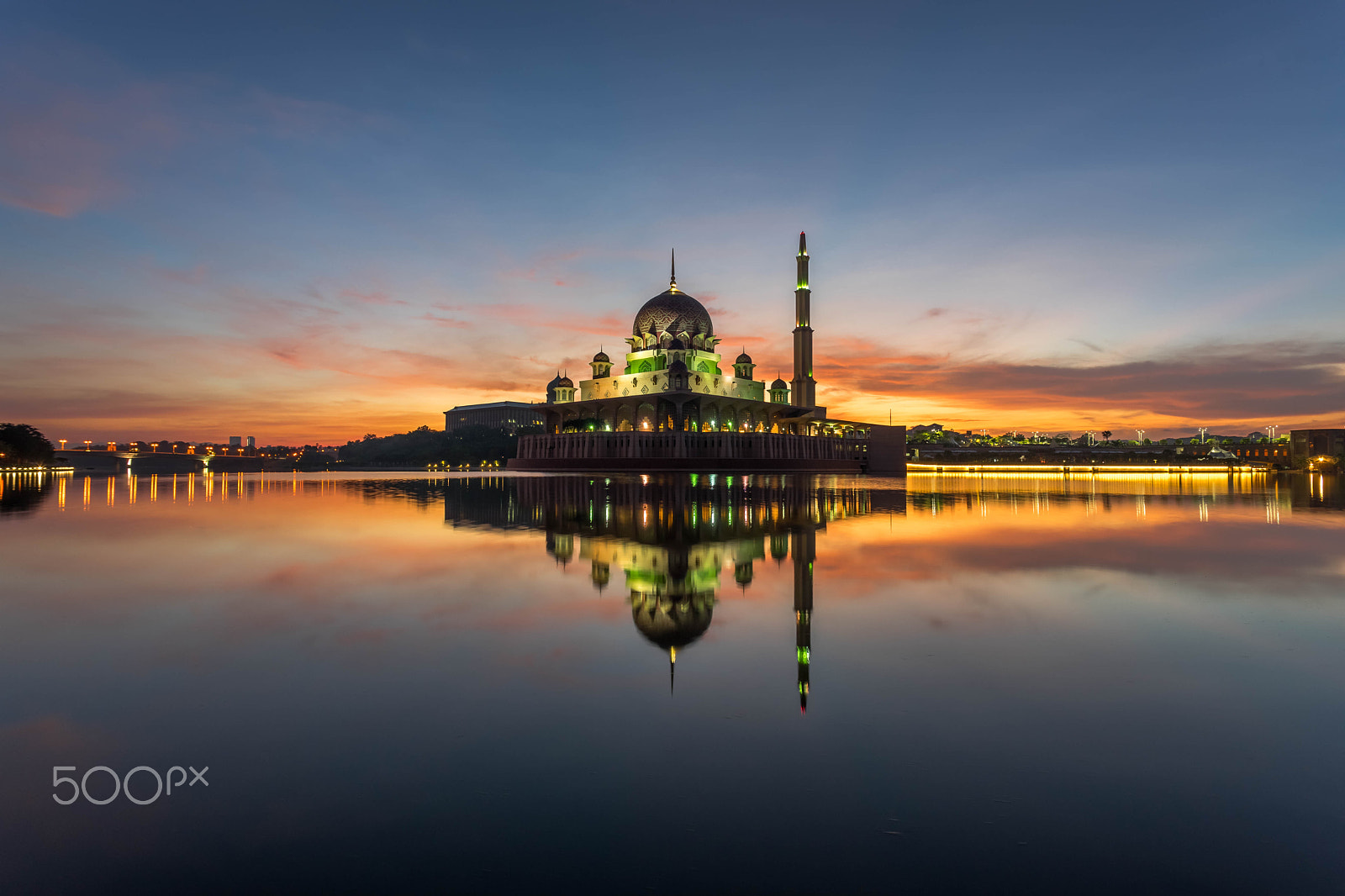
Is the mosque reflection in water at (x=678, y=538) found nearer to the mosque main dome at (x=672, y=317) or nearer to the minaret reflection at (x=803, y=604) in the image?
the minaret reflection at (x=803, y=604)

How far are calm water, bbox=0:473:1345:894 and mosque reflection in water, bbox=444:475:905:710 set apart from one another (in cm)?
15

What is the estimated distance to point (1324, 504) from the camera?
106ft

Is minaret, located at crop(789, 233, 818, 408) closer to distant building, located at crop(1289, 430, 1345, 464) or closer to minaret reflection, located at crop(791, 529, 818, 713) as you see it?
minaret reflection, located at crop(791, 529, 818, 713)

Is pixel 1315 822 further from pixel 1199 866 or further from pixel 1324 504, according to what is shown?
pixel 1324 504

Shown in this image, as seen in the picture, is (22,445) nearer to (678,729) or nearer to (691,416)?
(691,416)

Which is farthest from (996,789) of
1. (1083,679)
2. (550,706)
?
(550,706)

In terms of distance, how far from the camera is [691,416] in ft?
313

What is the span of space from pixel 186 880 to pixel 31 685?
4.20 meters

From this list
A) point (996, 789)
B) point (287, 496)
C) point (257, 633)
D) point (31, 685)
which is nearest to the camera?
point (996, 789)

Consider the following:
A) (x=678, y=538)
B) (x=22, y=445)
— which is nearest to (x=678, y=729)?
(x=678, y=538)

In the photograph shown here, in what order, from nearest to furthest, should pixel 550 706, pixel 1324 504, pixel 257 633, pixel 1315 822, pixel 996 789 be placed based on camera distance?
pixel 1315 822 → pixel 996 789 → pixel 550 706 → pixel 257 633 → pixel 1324 504

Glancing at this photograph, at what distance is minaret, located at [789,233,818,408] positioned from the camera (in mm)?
113500

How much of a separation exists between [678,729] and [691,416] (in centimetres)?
9059

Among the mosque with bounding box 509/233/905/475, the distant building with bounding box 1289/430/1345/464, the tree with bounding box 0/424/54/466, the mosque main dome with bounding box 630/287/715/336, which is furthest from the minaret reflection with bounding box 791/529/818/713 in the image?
the distant building with bounding box 1289/430/1345/464
